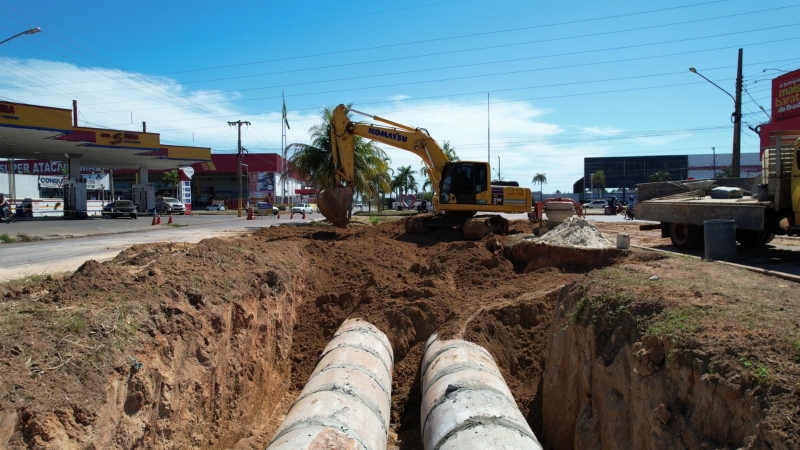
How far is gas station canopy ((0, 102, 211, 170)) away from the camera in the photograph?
2941 centimetres

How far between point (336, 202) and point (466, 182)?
4.17m

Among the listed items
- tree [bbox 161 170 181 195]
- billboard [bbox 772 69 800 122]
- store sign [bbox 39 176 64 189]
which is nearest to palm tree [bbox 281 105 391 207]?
billboard [bbox 772 69 800 122]

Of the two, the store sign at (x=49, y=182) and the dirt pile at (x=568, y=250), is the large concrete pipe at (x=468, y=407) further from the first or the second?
the store sign at (x=49, y=182)

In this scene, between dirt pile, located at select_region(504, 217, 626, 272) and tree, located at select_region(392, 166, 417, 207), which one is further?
tree, located at select_region(392, 166, 417, 207)

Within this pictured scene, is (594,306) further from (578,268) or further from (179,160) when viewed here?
(179,160)

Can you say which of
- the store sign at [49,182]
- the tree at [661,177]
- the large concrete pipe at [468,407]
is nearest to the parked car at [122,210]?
the store sign at [49,182]

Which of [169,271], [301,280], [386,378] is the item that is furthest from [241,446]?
[301,280]

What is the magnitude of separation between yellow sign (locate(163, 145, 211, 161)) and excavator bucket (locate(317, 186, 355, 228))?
3100 centimetres

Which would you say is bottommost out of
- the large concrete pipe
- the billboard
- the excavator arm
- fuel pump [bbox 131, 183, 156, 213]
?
the large concrete pipe

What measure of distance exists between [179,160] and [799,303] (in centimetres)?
4630

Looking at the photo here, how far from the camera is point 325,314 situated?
10180 millimetres

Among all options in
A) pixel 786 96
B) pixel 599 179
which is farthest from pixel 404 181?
pixel 786 96

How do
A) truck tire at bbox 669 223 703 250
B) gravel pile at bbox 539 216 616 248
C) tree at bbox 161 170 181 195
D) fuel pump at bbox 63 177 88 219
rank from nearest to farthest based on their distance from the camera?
gravel pile at bbox 539 216 616 248, truck tire at bbox 669 223 703 250, fuel pump at bbox 63 177 88 219, tree at bbox 161 170 181 195

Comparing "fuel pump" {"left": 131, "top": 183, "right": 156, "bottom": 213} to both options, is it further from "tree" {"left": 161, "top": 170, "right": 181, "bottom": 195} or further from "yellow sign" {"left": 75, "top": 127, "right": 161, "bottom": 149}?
"tree" {"left": 161, "top": 170, "right": 181, "bottom": 195}
